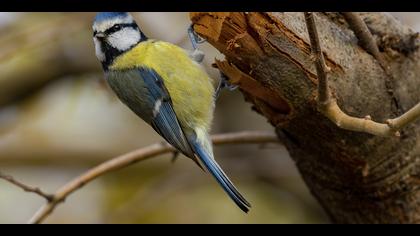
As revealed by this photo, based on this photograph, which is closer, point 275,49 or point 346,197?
point 275,49

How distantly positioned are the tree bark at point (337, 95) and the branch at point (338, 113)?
15cm

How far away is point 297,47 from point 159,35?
1422mm

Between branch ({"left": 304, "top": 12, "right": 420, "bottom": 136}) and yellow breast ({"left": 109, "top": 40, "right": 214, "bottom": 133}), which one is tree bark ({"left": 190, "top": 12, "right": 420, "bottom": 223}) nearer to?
branch ({"left": 304, "top": 12, "right": 420, "bottom": 136})

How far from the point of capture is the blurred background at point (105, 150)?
2947 millimetres

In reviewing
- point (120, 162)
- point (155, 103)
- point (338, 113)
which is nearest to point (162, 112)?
point (155, 103)

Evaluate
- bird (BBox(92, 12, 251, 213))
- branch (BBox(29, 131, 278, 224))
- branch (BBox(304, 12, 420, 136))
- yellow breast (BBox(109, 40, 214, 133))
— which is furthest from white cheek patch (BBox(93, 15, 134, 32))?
branch (BBox(304, 12, 420, 136))

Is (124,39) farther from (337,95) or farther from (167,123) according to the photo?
(337,95)

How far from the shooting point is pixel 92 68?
3012mm

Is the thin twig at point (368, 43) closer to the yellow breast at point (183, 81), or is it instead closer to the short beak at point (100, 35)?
the yellow breast at point (183, 81)

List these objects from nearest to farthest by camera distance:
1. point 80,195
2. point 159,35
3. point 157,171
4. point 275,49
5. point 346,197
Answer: point 275,49
point 346,197
point 159,35
point 157,171
point 80,195

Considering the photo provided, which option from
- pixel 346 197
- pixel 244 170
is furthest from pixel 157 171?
pixel 346 197

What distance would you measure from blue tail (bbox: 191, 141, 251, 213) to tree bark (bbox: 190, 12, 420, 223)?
191 millimetres

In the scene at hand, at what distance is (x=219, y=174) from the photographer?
6.57 ft

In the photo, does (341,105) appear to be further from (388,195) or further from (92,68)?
(92,68)
